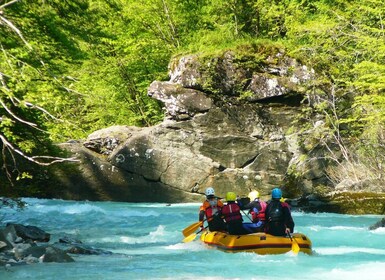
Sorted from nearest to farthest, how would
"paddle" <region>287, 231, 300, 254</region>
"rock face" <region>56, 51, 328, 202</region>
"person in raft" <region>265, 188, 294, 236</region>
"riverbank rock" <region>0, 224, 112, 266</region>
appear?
1. "riverbank rock" <region>0, 224, 112, 266</region>
2. "paddle" <region>287, 231, 300, 254</region>
3. "person in raft" <region>265, 188, 294, 236</region>
4. "rock face" <region>56, 51, 328, 202</region>

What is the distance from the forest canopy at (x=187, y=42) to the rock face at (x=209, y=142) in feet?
3.53

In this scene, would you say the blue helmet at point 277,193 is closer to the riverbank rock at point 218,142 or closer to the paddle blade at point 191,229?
the paddle blade at point 191,229

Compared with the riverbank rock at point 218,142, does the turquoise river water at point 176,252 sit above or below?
below

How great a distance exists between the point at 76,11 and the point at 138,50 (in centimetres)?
1652

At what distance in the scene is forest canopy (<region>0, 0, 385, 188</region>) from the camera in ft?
31.2

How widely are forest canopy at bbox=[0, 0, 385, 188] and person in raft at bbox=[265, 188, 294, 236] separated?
4070mm

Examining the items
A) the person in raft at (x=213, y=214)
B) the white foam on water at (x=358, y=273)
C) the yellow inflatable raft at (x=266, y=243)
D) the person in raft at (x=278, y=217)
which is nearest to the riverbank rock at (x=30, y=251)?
the yellow inflatable raft at (x=266, y=243)

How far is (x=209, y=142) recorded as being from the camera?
1994 cm

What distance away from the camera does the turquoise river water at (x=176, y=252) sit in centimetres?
764

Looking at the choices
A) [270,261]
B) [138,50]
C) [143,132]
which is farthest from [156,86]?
[270,261]

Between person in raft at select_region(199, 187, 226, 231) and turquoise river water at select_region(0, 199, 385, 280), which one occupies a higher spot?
person in raft at select_region(199, 187, 226, 231)

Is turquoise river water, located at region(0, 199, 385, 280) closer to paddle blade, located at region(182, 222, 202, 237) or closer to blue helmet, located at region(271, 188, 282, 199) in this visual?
paddle blade, located at region(182, 222, 202, 237)

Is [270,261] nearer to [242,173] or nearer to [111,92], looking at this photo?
[242,173]

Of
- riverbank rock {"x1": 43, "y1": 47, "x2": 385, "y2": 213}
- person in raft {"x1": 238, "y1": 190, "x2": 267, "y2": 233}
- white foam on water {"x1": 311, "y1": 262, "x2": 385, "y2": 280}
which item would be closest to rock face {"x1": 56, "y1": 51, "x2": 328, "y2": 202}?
riverbank rock {"x1": 43, "y1": 47, "x2": 385, "y2": 213}
